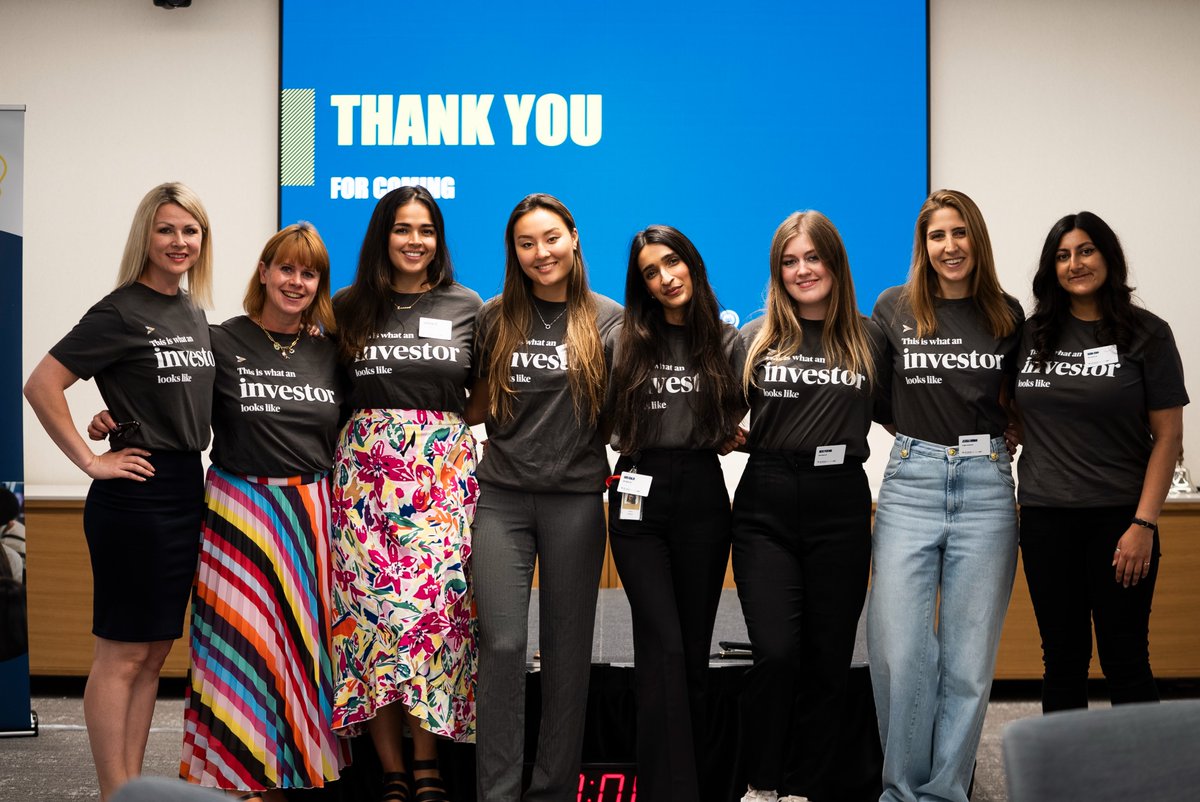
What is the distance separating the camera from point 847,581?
2.85 m

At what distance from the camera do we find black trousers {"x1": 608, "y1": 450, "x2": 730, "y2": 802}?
282 centimetres

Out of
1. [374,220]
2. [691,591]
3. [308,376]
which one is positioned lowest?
[691,591]

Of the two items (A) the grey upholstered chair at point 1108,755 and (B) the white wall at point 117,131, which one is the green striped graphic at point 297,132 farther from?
(A) the grey upholstered chair at point 1108,755

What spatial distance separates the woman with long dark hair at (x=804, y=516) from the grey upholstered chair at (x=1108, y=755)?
1.51m

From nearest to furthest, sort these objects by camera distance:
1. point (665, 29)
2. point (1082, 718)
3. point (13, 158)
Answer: point (1082, 718) → point (13, 158) → point (665, 29)

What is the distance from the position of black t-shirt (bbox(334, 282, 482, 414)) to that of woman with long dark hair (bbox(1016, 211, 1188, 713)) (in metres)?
1.51

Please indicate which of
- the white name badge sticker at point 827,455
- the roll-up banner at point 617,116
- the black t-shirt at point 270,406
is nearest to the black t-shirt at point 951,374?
the white name badge sticker at point 827,455

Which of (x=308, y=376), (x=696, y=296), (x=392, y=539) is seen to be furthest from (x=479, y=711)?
(x=696, y=296)

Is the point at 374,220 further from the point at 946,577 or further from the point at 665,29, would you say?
the point at 665,29

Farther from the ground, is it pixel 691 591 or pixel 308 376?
pixel 308 376

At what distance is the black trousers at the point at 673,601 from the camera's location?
9.27ft

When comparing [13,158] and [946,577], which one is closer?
[946,577]

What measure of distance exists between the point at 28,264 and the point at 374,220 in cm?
311

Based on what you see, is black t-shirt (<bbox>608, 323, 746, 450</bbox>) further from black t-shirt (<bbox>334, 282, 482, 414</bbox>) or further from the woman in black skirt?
the woman in black skirt
